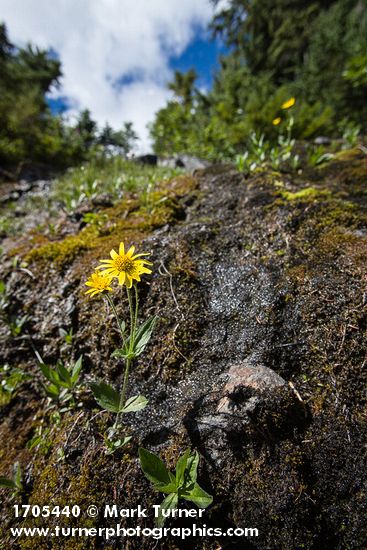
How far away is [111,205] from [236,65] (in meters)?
11.7

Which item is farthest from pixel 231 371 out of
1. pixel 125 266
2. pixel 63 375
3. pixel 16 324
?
pixel 16 324

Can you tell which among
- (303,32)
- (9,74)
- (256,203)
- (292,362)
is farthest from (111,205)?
(9,74)

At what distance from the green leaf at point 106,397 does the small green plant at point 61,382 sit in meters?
0.31

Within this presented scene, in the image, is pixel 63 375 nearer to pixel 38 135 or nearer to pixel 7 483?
pixel 7 483

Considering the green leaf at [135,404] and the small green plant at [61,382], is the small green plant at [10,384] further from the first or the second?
the green leaf at [135,404]

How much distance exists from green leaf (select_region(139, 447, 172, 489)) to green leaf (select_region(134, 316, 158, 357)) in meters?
0.42

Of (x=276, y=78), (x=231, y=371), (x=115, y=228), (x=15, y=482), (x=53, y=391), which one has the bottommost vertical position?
(x=15, y=482)

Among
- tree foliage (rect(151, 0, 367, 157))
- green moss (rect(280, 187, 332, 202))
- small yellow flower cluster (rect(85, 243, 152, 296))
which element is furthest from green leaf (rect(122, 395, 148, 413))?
tree foliage (rect(151, 0, 367, 157))

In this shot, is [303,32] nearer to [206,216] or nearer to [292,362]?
[206,216]

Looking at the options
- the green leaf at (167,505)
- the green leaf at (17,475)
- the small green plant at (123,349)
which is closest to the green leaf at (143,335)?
the small green plant at (123,349)

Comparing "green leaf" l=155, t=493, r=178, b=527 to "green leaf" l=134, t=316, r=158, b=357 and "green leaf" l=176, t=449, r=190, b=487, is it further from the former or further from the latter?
"green leaf" l=134, t=316, r=158, b=357

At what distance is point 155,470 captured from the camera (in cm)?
104

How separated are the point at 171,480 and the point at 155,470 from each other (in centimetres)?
8

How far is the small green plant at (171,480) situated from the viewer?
100 centimetres
